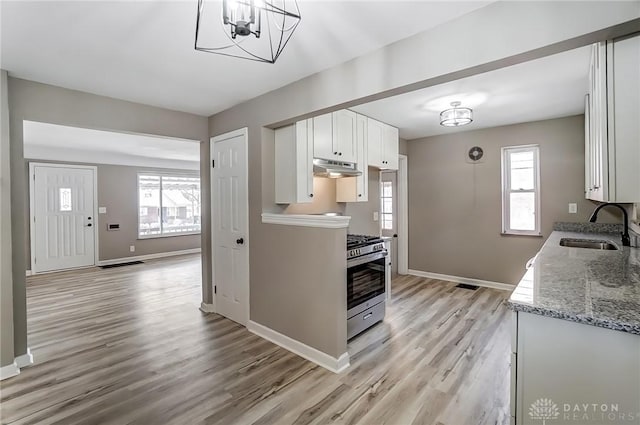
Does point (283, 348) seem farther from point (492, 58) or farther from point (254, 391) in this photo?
point (492, 58)

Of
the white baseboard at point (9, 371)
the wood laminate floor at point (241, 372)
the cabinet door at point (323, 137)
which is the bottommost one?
the wood laminate floor at point (241, 372)

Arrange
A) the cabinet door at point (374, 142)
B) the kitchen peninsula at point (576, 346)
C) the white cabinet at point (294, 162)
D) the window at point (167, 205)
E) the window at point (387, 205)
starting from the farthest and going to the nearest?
the window at point (167, 205) < the window at point (387, 205) < the cabinet door at point (374, 142) < the white cabinet at point (294, 162) < the kitchen peninsula at point (576, 346)

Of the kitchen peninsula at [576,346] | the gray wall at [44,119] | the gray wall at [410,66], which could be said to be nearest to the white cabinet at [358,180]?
the gray wall at [410,66]

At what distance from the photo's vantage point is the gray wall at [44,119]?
248cm

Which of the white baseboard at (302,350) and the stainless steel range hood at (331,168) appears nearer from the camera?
the white baseboard at (302,350)

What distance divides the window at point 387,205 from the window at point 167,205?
5.48m

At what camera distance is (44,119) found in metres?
2.65

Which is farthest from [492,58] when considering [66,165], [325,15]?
[66,165]

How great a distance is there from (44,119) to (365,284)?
3.31 meters

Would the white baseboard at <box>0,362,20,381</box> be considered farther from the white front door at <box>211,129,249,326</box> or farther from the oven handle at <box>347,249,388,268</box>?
the oven handle at <box>347,249,388,268</box>

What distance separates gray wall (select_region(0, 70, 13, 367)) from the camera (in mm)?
2338

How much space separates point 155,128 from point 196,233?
18.2 ft

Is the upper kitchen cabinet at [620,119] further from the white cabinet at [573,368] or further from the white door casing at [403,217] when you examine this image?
the white door casing at [403,217]

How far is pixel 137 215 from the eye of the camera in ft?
23.8
